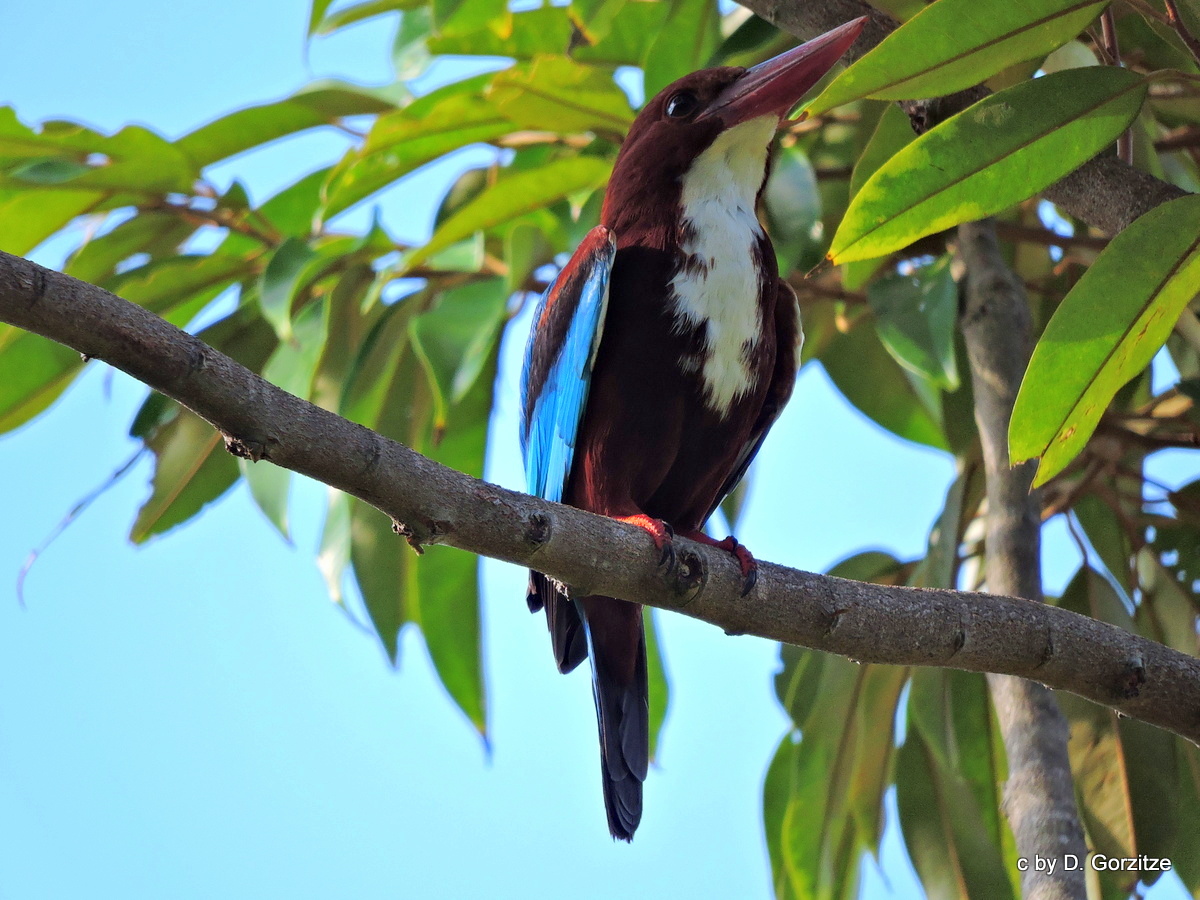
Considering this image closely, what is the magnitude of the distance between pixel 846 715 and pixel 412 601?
1.14 metres

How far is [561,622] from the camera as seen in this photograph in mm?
2482

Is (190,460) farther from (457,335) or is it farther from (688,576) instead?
(688,576)

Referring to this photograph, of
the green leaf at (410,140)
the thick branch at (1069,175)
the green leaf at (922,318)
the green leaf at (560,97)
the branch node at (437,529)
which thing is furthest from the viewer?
the green leaf at (410,140)

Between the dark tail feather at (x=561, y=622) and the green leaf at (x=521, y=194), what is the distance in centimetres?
82

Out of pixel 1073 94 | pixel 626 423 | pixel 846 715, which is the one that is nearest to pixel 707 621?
pixel 626 423

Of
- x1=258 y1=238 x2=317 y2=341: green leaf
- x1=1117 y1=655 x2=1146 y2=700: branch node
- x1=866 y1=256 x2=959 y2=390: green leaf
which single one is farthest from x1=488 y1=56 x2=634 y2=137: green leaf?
x1=1117 y1=655 x2=1146 y2=700: branch node

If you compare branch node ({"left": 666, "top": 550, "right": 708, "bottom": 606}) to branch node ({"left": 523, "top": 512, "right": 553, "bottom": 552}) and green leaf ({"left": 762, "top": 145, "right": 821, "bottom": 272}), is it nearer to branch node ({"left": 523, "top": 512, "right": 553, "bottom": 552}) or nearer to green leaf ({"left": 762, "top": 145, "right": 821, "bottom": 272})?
branch node ({"left": 523, "top": 512, "right": 553, "bottom": 552})

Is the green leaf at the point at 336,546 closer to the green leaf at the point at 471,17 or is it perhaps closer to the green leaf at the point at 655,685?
the green leaf at the point at 655,685

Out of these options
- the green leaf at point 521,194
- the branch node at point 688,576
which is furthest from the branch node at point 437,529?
the green leaf at point 521,194

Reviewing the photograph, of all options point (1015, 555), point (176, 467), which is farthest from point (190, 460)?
point (1015, 555)

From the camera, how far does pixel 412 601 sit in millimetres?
3141

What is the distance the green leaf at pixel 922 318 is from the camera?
7.69 ft

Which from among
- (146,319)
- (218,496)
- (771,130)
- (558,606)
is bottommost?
(146,319)

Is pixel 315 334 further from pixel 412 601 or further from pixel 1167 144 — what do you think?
pixel 1167 144
